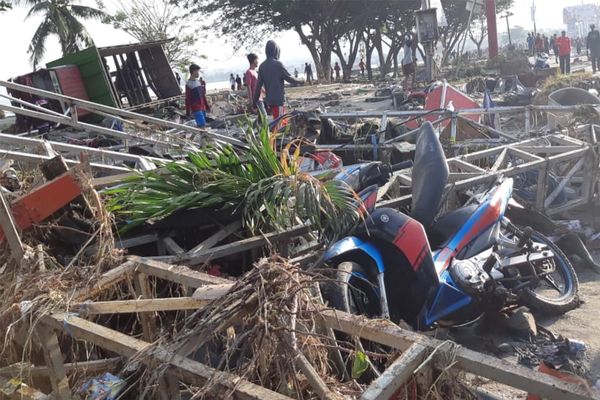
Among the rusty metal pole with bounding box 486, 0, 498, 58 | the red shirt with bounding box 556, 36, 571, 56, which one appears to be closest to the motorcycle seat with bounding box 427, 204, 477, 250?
the red shirt with bounding box 556, 36, 571, 56

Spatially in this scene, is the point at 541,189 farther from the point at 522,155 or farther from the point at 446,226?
the point at 446,226

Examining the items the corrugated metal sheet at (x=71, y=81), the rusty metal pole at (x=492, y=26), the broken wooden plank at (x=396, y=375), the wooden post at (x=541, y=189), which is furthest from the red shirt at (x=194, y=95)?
the rusty metal pole at (x=492, y=26)

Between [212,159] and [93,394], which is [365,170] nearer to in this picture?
[212,159]

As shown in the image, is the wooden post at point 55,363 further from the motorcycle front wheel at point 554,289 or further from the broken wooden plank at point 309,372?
the motorcycle front wheel at point 554,289

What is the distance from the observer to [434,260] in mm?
3336

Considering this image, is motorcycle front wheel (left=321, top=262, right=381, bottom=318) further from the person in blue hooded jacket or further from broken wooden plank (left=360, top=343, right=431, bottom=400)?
the person in blue hooded jacket

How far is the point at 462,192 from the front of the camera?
483 centimetres

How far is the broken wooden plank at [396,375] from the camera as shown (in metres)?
1.52

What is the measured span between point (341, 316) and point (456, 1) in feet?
137

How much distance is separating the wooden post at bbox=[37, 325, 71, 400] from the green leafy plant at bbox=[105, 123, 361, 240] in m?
1.03

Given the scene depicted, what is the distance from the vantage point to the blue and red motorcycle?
306 centimetres

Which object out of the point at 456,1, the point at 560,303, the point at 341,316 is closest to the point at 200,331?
the point at 341,316

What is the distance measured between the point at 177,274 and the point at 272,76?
6104 millimetres

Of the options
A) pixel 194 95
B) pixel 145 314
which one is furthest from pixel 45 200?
pixel 194 95
